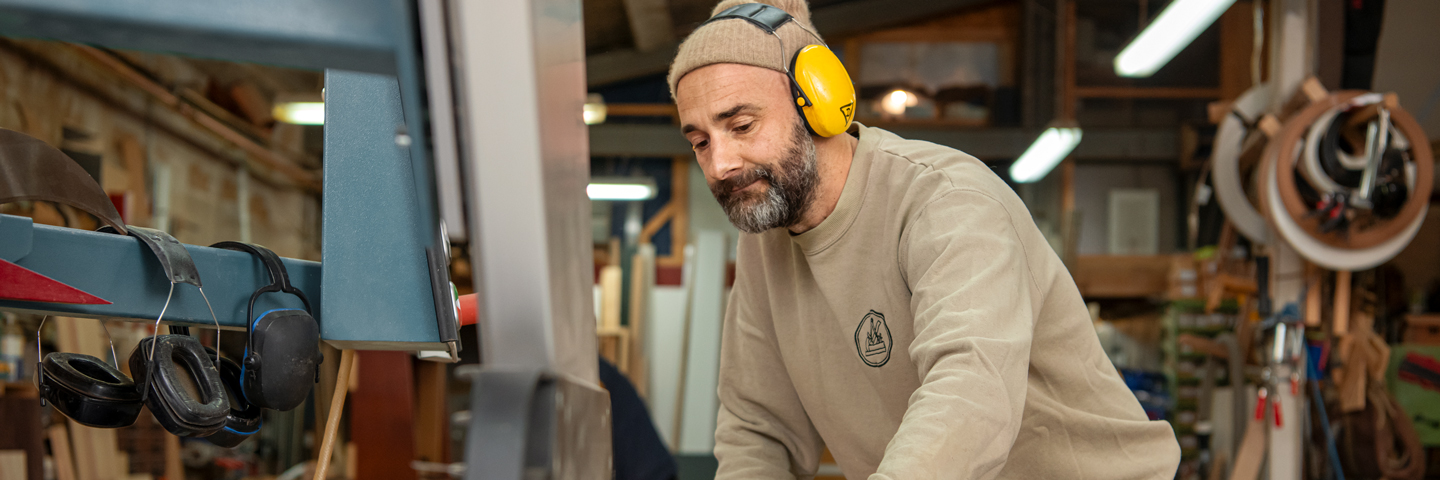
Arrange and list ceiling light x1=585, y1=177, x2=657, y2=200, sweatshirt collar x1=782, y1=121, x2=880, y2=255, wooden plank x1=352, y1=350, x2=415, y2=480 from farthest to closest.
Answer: ceiling light x1=585, y1=177, x2=657, y2=200 → wooden plank x1=352, y1=350, x2=415, y2=480 → sweatshirt collar x1=782, y1=121, x2=880, y2=255

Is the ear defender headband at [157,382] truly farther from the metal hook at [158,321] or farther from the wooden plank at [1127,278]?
the wooden plank at [1127,278]

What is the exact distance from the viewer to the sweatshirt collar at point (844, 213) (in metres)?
1.38

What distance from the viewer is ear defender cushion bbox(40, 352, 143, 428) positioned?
0.98m

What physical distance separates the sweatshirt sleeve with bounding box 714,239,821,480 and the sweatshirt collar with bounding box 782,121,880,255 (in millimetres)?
178

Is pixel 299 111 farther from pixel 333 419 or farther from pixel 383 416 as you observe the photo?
pixel 333 419

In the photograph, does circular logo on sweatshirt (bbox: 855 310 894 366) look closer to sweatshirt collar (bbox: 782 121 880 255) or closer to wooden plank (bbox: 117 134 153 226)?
sweatshirt collar (bbox: 782 121 880 255)

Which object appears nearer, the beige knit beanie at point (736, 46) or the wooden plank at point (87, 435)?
the beige knit beanie at point (736, 46)

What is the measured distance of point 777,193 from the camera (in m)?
1.33

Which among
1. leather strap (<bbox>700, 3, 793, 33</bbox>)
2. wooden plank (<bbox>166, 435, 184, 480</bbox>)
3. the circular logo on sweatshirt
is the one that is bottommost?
wooden plank (<bbox>166, 435, 184, 480</bbox>)

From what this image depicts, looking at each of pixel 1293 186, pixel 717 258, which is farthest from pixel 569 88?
pixel 717 258

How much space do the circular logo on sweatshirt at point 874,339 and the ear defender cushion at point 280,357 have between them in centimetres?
72

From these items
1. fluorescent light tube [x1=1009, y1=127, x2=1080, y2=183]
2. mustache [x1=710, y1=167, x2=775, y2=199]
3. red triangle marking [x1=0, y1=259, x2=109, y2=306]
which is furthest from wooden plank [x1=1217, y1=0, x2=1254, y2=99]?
red triangle marking [x1=0, y1=259, x2=109, y2=306]

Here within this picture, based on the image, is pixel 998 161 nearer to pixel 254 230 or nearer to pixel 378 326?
pixel 254 230

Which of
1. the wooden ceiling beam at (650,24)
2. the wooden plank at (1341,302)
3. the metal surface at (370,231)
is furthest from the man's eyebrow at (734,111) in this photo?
the wooden ceiling beam at (650,24)
